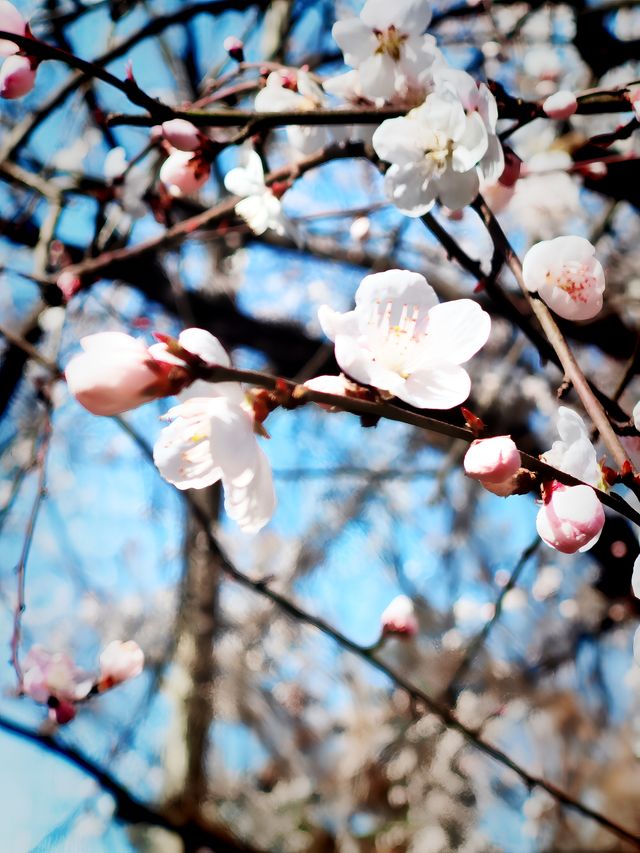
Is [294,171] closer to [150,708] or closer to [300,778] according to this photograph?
[150,708]

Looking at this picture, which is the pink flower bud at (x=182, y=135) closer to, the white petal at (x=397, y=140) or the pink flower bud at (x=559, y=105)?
the white petal at (x=397, y=140)

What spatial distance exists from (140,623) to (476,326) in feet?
13.6

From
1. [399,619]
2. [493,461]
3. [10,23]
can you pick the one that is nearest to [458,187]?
[493,461]

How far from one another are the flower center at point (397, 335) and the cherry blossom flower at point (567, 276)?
0.37 ft

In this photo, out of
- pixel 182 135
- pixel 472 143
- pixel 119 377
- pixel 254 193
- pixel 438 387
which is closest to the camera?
pixel 119 377

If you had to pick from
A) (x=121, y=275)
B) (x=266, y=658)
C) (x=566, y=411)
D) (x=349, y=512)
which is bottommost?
(x=266, y=658)

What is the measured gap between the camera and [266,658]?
4.21 m

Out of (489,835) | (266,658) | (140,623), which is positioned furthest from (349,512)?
(489,835)

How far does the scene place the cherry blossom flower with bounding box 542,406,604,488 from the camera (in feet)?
1.75

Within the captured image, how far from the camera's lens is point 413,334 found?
60 centimetres

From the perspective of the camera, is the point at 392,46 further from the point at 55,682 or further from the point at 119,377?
the point at 55,682

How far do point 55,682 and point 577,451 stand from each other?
894 mm

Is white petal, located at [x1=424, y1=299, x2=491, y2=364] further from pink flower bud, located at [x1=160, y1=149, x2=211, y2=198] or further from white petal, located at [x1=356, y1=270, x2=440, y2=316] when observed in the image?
pink flower bud, located at [x1=160, y1=149, x2=211, y2=198]

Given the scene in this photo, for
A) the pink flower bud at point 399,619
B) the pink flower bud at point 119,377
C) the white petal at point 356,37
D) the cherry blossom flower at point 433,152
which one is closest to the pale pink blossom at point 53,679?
the pink flower bud at point 399,619
